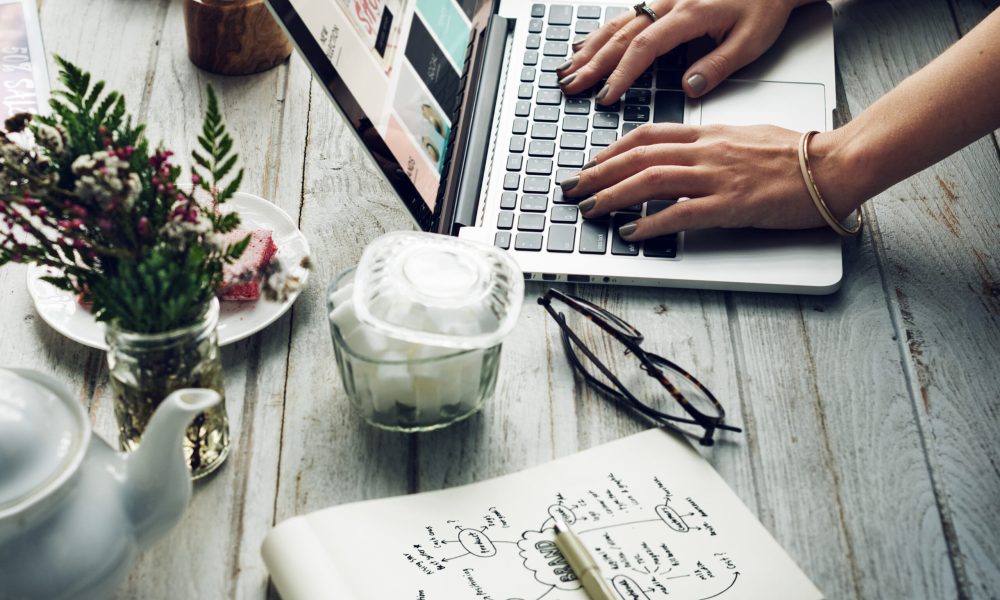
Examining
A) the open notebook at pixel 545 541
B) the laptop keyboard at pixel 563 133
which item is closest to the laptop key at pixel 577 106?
the laptop keyboard at pixel 563 133

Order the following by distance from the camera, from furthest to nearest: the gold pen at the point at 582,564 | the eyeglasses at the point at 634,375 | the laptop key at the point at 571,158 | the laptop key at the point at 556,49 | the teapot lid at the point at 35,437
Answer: the laptop key at the point at 556,49 < the laptop key at the point at 571,158 < the eyeglasses at the point at 634,375 < the gold pen at the point at 582,564 < the teapot lid at the point at 35,437

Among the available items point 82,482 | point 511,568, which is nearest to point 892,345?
point 511,568

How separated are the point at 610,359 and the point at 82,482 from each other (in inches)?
16.8

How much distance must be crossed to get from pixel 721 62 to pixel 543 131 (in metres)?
0.21

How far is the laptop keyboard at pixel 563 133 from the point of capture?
935mm

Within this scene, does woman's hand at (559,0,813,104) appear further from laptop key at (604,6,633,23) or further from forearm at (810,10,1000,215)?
forearm at (810,10,1000,215)

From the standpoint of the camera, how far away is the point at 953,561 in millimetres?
718

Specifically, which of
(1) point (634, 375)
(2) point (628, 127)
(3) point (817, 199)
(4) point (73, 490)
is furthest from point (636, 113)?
(4) point (73, 490)

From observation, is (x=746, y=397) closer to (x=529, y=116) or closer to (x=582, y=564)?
(x=582, y=564)

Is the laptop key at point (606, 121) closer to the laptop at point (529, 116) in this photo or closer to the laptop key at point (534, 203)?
the laptop at point (529, 116)

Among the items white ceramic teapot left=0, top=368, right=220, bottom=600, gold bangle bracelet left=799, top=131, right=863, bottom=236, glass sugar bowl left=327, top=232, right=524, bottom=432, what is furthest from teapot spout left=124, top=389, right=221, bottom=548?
gold bangle bracelet left=799, top=131, right=863, bottom=236

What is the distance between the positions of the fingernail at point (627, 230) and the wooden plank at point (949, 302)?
0.77 feet

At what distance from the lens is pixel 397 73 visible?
941 millimetres

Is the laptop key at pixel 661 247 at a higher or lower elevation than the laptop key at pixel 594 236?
higher
